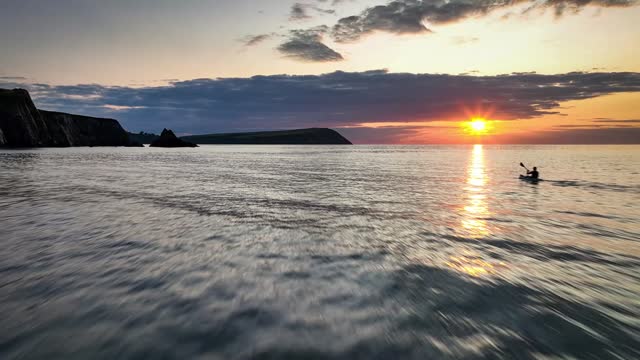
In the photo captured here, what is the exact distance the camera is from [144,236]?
47.8 ft

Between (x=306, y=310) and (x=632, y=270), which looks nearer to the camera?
(x=306, y=310)

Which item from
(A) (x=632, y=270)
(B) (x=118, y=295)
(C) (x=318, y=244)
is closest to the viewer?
(B) (x=118, y=295)

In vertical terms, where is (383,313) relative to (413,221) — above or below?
above

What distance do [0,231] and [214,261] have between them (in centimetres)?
1030

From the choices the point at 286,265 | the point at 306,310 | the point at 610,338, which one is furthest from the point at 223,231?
the point at 610,338

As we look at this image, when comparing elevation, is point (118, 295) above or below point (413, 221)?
above

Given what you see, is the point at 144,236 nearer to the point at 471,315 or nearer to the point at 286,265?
the point at 286,265

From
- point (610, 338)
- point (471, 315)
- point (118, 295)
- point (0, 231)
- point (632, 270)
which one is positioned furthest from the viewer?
point (0, 231)

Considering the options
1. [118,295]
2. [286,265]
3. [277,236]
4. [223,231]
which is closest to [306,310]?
[286,265]

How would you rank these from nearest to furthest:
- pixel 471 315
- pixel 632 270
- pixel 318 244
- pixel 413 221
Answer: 1. pixel 471 315
2. pixel 632 270
3. pixel 318 244
4. pixel 413 221

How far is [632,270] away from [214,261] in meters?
12.8

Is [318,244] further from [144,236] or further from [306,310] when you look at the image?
[144,236]

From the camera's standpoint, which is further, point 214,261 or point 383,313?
point 214,261

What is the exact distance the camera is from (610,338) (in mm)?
6898
